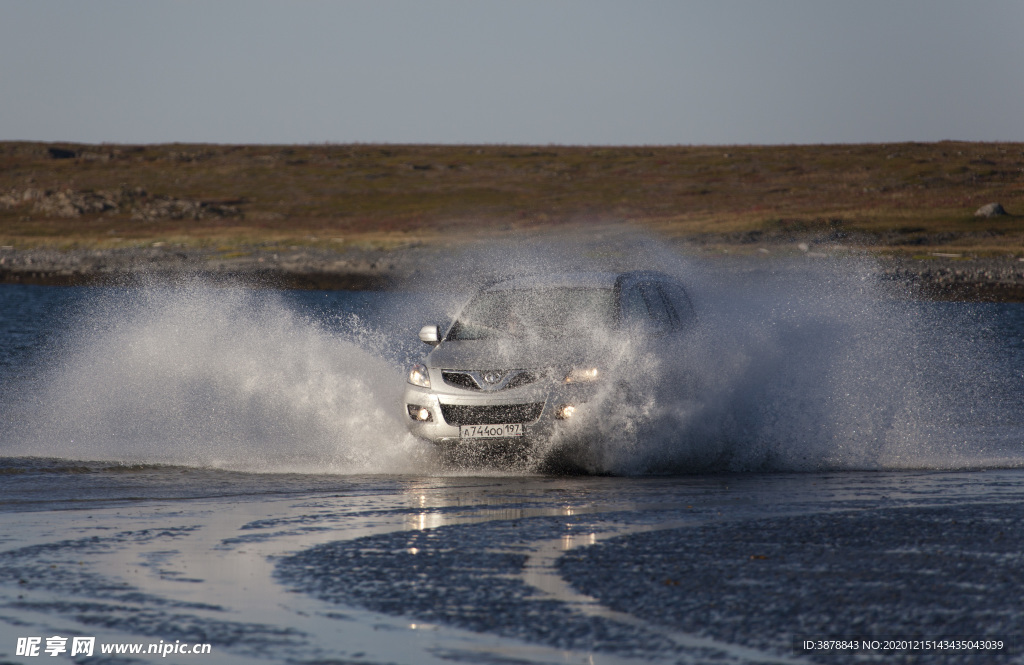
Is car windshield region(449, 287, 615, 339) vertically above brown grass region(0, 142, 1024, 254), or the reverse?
brown grass region(0, 142, 1024, 254)

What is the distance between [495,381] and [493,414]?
11.1 inches

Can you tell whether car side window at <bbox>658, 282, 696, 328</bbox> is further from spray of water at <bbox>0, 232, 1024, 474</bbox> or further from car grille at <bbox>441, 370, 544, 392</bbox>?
car grille at <bbox>441, 370, 544, 392</bbox>

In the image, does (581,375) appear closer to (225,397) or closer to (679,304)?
(679,304)

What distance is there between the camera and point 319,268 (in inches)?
2366

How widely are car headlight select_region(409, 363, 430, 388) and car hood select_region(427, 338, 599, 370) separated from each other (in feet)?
0.28

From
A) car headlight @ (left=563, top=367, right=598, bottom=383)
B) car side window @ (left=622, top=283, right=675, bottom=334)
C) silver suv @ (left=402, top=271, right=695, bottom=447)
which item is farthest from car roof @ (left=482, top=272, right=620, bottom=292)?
car headlight @ (left=563, top=367, right=598, bottom=383)

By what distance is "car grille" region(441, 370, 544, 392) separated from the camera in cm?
995

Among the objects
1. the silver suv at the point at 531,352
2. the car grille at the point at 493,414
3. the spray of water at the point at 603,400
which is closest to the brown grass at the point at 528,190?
the spray of water at the point at 603,400

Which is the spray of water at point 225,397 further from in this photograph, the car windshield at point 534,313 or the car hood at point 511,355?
the car windshield at point 534,313

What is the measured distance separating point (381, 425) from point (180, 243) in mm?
64895

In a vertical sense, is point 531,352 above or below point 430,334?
below

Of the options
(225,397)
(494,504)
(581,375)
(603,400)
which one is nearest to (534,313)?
(581,375)

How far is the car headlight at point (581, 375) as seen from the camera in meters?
9.95

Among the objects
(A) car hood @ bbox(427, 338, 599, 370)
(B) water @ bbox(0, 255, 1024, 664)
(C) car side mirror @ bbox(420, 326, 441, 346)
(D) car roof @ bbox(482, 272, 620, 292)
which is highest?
(D) car roof @ bbox(482, 272, 620, 292)
